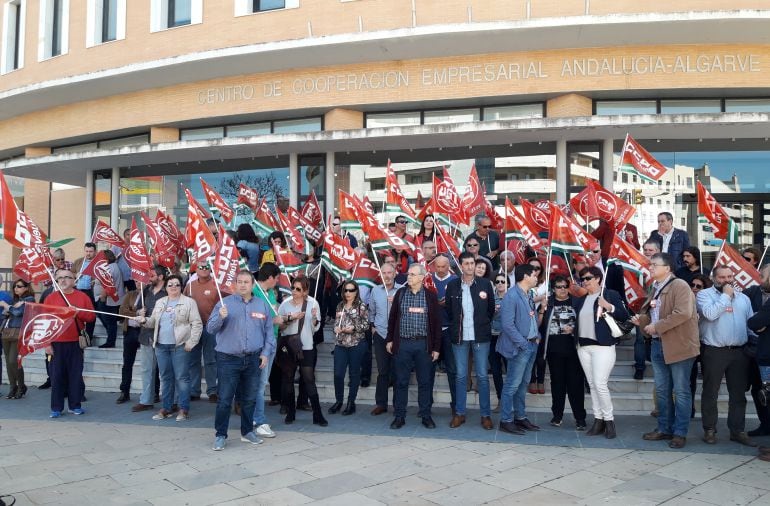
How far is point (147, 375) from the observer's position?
30.2 ft

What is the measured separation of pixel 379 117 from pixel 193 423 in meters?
10.00

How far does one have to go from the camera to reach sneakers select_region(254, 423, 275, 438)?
7688 millimetres

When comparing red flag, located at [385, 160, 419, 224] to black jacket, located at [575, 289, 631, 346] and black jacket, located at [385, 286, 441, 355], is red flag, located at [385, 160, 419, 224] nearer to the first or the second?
black jacket, located at [385, 286, 441, 355]

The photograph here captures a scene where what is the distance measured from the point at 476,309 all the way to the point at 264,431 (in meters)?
3.10

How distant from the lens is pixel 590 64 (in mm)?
14367

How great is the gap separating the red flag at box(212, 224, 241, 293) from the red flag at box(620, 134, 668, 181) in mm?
6440

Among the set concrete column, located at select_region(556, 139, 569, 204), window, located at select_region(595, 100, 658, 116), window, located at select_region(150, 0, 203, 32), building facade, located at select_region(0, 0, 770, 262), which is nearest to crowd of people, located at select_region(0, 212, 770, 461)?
concrete column, located at select_region(556, 139, 569, 204)

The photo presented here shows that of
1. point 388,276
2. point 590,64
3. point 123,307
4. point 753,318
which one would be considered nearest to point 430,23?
point 590,64

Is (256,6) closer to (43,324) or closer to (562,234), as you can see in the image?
(43,324)

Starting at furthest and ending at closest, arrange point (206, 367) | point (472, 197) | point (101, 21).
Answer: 1. point (101, 21)
2. point (472, 197)
3. point (206, 367)

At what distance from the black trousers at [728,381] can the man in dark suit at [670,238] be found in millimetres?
3121

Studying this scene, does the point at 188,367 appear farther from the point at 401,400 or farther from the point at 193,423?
the point at 401,400

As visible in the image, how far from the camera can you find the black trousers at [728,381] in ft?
23.6

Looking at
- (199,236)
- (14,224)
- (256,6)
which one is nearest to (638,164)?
(199,236)
